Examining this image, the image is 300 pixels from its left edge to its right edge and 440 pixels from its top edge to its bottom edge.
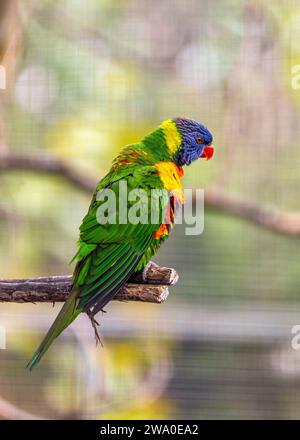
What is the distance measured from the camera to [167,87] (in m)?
2.24

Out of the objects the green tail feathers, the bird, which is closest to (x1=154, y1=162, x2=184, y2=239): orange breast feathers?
the bird

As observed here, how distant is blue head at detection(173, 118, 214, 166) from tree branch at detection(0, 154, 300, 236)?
0.73 m

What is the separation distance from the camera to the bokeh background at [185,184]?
218 centimetres

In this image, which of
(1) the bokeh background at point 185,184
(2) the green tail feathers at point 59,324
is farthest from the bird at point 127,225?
(1) the bokeh background at point 185,184

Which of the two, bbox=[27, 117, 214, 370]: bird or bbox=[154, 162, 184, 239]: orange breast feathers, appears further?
bbox=[154, 162, 184, 239]: orange breast feathers

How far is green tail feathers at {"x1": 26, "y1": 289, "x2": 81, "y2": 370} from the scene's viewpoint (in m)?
0.90

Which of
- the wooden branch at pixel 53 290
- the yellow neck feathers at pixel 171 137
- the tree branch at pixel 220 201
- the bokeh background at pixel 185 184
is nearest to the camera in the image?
the wooden branch at pixel 53 290

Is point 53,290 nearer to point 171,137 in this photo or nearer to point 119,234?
point 119,234

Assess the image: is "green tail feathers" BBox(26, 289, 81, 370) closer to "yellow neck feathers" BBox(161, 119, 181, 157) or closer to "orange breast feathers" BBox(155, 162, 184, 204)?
"orange breast feathers" BBox(155, 162, 184, 204)

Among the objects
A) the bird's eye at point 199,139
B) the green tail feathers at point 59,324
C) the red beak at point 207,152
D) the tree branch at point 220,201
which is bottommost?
the green tail feathers at point 59,324

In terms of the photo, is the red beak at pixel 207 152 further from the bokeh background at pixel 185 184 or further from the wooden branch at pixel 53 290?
the bokeh background at pixel 185 184

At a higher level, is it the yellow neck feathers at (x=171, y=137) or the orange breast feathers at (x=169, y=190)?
the yellow neck feathers at (x=171, y=137)

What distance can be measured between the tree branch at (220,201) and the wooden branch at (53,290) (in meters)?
0.94
